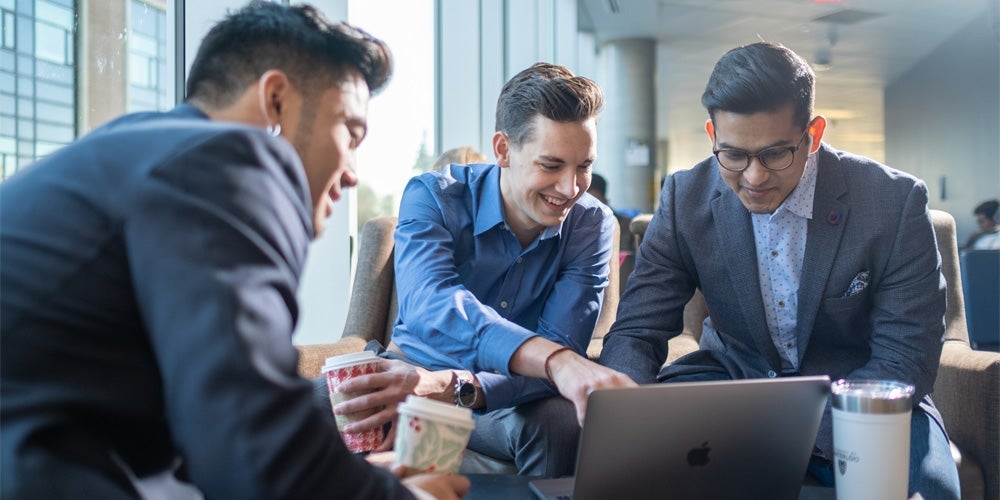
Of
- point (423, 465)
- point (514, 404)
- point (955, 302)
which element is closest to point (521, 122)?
point (514, 404)

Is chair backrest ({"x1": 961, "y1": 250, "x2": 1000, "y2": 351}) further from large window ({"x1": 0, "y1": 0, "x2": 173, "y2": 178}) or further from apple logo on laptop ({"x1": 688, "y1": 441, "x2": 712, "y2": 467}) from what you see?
large window ({"x1": 0, "y1": 0, "x2": 173, "y2": 178})

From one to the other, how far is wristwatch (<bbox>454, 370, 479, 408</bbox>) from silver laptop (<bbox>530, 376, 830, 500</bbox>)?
2.24 feet

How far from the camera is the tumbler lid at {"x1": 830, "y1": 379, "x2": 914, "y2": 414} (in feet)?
3.90

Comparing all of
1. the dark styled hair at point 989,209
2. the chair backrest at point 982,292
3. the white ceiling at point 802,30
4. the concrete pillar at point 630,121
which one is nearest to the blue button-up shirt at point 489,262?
the chair backrest at point 982,292

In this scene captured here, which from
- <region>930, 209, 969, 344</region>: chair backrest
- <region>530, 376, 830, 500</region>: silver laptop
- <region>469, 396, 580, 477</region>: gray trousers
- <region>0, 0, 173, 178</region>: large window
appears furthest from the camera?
<region>930, 209, 969, 344</region>: chair backrest

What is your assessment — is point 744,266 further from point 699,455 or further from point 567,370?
point 699,455

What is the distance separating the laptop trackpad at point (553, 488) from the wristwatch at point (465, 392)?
18.5 inches

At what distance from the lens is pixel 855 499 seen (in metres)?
1.23

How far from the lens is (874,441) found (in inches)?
47.3

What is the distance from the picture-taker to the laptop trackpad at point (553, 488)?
136 cm

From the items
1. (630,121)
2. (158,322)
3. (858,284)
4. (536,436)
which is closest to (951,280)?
(858,284)

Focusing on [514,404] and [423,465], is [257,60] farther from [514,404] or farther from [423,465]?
[514,404]

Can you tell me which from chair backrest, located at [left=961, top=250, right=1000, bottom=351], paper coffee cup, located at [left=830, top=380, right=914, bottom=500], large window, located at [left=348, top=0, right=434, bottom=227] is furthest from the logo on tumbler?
chair backrest, located at [left=961, top=250, right=1000, bottom=351]

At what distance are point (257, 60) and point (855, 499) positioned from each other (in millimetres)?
1052
